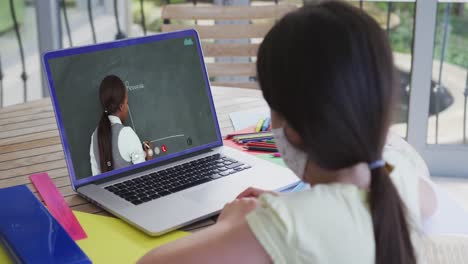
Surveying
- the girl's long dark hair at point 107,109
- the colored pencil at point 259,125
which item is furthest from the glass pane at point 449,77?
the girl's long dark hair at point 107,109

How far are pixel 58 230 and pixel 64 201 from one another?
0.62ft

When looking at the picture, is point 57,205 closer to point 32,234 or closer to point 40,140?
point 32,234

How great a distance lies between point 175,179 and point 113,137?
16cm

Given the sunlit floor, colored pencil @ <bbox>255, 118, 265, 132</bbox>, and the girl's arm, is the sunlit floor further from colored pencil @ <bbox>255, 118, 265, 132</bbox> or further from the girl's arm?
the girl's arm

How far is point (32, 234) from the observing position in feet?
3.54

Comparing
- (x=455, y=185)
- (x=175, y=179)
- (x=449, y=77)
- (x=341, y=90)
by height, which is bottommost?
(x=455, y=185)

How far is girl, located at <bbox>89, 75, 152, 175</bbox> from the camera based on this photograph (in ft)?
4.28

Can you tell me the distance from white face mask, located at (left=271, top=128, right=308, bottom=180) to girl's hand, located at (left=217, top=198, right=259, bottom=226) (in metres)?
0.10

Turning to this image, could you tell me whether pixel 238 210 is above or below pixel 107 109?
below

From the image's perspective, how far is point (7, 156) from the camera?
1.51 m

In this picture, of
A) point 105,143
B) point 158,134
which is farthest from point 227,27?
point 105,143

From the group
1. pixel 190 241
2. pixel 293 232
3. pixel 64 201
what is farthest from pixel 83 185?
pixel 293 232

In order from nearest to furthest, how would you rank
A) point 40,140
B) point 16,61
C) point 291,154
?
1. point 291,154
2. point 40,140
3. point 16,61

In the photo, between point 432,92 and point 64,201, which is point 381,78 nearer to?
point 64,201
